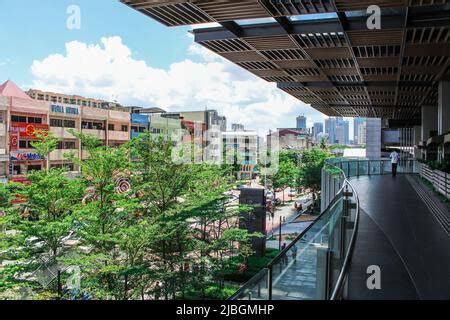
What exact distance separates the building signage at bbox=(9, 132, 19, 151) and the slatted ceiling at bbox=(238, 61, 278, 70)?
19.8m

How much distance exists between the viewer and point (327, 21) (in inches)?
492

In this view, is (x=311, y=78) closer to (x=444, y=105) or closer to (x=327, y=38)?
(x=444, y=105)

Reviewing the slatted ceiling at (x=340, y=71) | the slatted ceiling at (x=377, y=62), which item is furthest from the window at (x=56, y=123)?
the slatted ceiling at (x=377, y=62)

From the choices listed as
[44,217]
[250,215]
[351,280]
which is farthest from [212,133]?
[351,280]

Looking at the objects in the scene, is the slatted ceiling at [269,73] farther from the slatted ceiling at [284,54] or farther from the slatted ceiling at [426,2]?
the slatted ceiling at [426,2]

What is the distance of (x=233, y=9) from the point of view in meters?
10.6

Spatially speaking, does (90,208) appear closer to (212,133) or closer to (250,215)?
(250,215)

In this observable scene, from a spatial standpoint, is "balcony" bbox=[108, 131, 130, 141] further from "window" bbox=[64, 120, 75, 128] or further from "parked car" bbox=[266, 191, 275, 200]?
"parked car" bbox=[266, 191, 275, 200]

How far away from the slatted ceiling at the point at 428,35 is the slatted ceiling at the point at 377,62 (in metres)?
2.89

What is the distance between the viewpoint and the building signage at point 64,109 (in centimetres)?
3400

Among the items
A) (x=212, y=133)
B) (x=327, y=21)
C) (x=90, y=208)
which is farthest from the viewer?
(x=212, y=133)

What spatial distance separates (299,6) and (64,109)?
97.3 feet

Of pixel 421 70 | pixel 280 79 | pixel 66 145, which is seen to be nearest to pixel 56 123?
pixel 66 145
